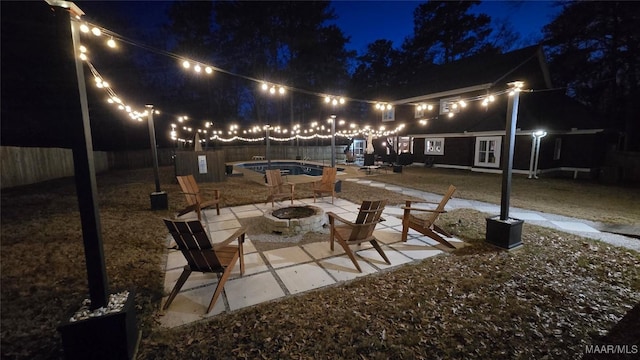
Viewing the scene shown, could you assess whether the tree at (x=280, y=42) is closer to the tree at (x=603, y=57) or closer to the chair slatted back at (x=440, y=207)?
the tree at (x=603, y=57)

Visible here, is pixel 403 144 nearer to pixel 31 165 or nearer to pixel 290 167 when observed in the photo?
pixel 290 167

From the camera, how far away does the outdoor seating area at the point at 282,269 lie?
2.62 m

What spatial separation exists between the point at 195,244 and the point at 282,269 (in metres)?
1.22

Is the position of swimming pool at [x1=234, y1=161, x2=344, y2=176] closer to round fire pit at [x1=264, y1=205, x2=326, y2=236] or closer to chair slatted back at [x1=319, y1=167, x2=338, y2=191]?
chair slatted back at [x1=319, y1=167, x2=338, y2=191]

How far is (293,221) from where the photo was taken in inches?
176

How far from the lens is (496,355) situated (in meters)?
1.99

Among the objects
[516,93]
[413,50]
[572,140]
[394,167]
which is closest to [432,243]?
[516,93]

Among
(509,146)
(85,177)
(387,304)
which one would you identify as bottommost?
(387,304)

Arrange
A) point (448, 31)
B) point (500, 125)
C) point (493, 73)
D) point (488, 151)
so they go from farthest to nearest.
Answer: point (448, 31) < point (493, 73) < point (488, 151) < point (500, 125)

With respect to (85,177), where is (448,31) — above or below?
above

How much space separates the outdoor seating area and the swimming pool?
44.1ft

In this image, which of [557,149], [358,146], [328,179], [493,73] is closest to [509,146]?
[328,179]

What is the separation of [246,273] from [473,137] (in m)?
15.0

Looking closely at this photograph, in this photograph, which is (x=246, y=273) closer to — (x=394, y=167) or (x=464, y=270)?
(x=464, y=270)
